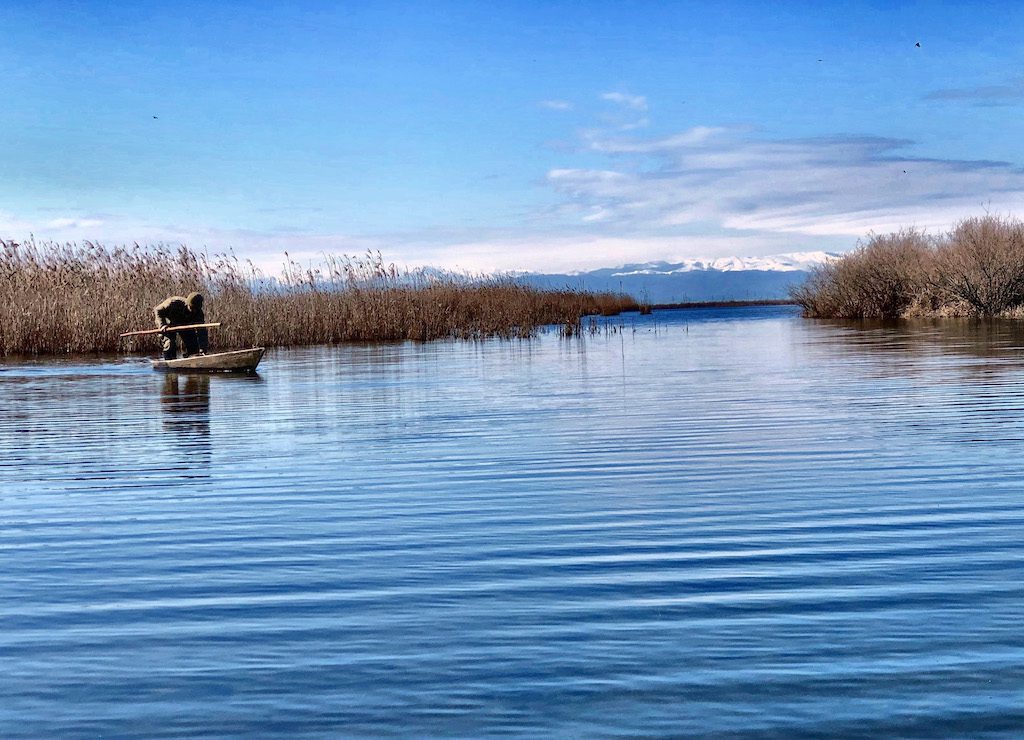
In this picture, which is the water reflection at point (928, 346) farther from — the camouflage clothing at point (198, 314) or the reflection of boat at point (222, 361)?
the camouflage clothing at point (198, 314)

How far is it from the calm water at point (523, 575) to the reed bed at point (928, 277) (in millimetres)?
30670

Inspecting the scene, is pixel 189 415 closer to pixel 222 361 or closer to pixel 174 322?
pixel 222 361

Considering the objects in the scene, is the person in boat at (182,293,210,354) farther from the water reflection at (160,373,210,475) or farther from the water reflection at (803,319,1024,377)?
the water reflection at (803,319,1024,377)

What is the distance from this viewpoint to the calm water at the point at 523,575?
137 inches

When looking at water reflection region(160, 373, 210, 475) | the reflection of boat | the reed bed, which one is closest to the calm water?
water reflection region(160, 373, 210, 475)

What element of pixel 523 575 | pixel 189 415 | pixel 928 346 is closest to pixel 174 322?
pixel 189 415

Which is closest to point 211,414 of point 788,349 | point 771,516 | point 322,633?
point 771,516

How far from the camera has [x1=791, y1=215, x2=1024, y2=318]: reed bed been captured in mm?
40406

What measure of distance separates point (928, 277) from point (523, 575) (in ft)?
135

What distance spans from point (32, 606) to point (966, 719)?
3414mm

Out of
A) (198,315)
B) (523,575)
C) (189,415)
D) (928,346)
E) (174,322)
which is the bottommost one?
(523,575)

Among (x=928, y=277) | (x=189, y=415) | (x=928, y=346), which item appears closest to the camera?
(x=189, y=415)

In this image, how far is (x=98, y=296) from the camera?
92.9ft

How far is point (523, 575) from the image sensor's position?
5.07 metres
